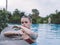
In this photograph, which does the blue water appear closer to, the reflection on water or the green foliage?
the reflection on water

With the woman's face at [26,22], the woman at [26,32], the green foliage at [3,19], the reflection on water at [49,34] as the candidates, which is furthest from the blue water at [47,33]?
the green foliage at [3,19]

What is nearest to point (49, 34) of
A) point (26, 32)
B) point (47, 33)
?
point (47, 33)

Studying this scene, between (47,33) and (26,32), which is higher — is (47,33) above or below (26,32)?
below

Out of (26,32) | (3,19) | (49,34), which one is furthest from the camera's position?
(49,34)

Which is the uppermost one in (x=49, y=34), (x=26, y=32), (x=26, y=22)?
(x=26, y=22)

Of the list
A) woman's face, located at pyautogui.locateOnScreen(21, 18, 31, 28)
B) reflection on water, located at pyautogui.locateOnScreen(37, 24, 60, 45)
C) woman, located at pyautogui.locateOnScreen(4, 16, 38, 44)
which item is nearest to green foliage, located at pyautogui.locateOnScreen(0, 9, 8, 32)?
woman, located at pyautogui.locateOnScreen(4, 16, 38, 44)

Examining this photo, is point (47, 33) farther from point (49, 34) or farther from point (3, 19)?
point (3, 19)

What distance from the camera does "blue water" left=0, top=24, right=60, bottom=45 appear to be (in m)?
5.18

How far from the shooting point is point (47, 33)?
222 inches

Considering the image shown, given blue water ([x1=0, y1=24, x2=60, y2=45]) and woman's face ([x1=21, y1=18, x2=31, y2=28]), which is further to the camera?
blue water ([x1=0, y1=24, x2=60, y2=45])

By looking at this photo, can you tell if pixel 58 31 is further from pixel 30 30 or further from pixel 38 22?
pixel 30 30

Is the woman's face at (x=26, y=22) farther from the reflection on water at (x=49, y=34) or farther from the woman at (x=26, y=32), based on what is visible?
the reflection on water at (x=49, y=34)

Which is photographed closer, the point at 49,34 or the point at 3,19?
the point at 3,19

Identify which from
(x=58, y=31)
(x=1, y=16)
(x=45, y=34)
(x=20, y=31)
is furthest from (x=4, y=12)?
(x=58, y=31)
